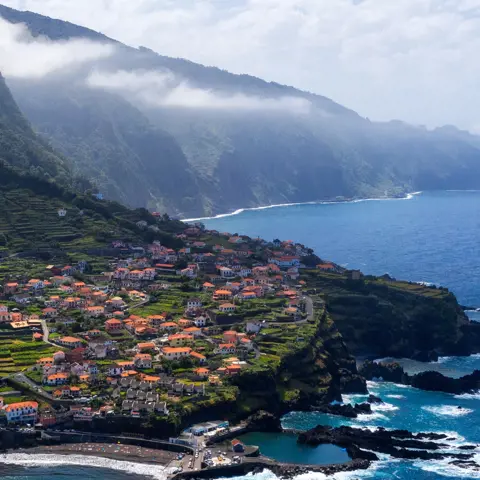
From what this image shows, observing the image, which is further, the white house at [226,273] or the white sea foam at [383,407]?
the white house at [226,273]

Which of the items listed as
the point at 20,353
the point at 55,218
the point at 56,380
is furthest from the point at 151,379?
the point at 55,218

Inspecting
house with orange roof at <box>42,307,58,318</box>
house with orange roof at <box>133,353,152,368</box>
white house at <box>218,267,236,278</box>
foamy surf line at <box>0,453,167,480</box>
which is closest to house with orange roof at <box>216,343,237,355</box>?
house with orange roof at <box>133,353,152,368</box>

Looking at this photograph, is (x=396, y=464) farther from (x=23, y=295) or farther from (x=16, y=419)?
(x=23, y=295)

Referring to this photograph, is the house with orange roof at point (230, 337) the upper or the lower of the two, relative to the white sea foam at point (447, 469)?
upper

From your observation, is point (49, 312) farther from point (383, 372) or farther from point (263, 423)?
point (383, 372)

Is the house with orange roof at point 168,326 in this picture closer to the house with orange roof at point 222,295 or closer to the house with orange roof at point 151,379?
the house with orange roof at point 222,295

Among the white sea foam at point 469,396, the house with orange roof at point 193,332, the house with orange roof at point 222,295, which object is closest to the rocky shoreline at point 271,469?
the white sea foam at point 469,396

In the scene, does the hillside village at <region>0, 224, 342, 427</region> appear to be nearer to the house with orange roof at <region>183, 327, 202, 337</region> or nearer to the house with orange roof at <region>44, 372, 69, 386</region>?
the house with orange roof at <region>44, 372, 69, 386</region>
